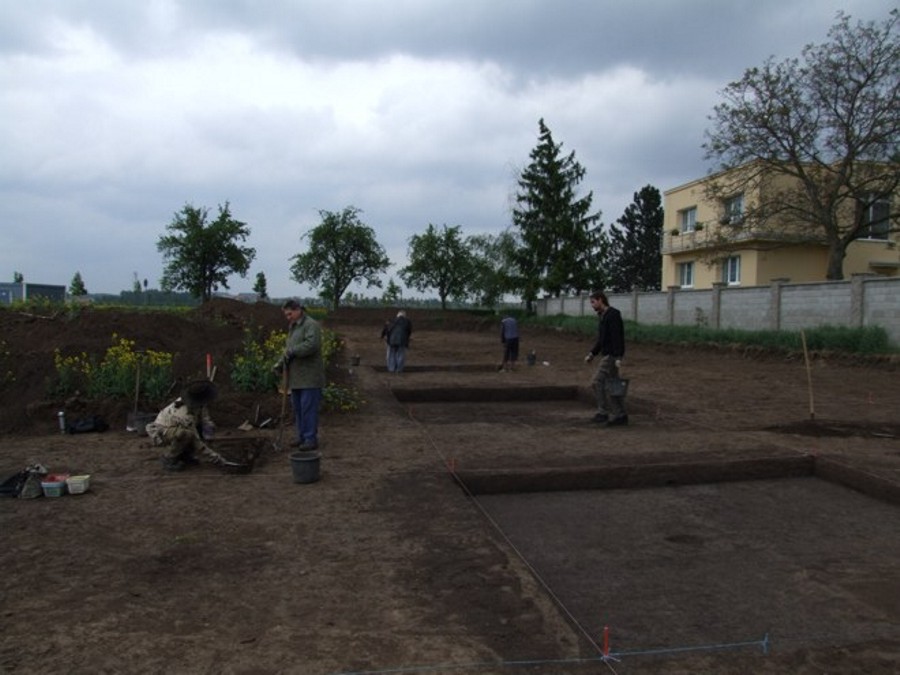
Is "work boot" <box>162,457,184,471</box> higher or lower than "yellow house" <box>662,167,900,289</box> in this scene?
lower

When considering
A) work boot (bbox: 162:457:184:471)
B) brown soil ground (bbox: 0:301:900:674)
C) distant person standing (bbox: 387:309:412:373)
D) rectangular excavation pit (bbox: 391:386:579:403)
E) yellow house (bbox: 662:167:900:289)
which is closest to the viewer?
brown soil ground (bbox: 0:301:900:674)

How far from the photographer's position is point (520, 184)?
1858 inches

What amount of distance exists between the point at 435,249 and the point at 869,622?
189ft

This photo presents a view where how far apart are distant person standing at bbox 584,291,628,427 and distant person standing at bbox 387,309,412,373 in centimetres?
704

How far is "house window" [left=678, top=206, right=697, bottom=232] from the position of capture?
42.8 meters

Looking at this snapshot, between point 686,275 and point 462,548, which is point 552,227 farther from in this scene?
point 462,548

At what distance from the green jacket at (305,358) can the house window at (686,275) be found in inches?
1561

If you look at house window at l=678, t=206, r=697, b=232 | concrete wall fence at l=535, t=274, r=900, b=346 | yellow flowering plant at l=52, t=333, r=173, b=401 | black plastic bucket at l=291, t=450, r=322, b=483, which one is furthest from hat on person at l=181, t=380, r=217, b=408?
house window at l=678, t=206, r=697, b=232

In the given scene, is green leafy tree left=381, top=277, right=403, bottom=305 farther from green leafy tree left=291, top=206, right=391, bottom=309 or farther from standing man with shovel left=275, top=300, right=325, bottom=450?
standing man with shovel left=275, top=300, right=325, bottom=450

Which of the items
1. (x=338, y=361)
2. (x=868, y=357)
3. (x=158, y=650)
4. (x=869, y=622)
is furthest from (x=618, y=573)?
(x=868, y=357)

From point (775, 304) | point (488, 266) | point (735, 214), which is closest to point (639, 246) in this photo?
point (488, 266)

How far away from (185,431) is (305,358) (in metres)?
1.45

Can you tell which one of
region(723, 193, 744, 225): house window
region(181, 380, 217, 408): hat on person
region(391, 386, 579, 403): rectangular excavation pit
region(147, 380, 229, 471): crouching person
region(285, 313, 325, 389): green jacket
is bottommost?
region(391, 386, 579, 403): rectangular excavation pit

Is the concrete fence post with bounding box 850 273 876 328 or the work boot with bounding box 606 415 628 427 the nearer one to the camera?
the work boot with bounding box 606 415 628 427
